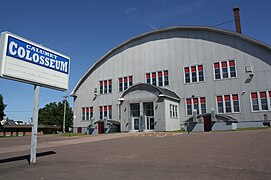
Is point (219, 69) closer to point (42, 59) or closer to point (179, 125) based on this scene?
point (179, 125)

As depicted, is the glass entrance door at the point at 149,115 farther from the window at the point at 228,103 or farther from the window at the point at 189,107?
the window at the point at 228,103

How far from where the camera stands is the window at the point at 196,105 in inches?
1204

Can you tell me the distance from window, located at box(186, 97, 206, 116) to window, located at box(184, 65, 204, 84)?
101 inches

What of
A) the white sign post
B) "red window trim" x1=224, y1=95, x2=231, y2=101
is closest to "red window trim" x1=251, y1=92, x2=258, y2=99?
"red window trim" x1=224, y1=95, x2=231, y2=101

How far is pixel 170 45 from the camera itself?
34375 mm

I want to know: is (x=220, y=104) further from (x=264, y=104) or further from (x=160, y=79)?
(x=160, y=79)

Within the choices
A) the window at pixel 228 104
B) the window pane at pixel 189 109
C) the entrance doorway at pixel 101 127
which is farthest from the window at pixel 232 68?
the entrance doorway at pixel 101 127

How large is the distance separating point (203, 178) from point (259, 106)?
83.2ft

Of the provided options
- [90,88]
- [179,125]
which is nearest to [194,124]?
[179,125]

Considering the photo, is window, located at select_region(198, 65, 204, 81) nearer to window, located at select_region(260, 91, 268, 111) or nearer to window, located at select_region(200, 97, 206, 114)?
window, located at select_region(200, 97, 206, 114)

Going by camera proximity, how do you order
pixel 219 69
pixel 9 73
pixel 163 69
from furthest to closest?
pixel 163 69 → pixel 219 69 → pixel 9 73

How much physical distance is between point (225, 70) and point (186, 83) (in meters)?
5.33

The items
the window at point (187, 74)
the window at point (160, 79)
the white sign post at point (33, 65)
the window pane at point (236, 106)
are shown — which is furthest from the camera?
the window at point (160, 79)

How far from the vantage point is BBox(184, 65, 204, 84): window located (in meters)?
31.3
